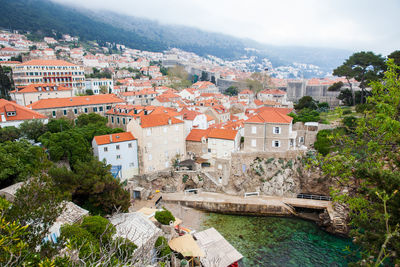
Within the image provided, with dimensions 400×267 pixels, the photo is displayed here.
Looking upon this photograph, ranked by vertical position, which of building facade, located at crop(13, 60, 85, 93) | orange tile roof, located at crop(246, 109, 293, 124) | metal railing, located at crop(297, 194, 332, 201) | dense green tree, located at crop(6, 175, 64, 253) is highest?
building facade, located at crop(13, 60, 85, 93)

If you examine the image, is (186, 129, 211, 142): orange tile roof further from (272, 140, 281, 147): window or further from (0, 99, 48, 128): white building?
(0, 99, 48, 128): white building

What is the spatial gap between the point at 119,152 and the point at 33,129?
32.8ft

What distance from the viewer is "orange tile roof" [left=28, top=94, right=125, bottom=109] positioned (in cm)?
3534

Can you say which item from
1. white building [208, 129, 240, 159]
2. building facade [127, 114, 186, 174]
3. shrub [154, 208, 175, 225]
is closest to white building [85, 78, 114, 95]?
building facade [127, 114, 186, 174]

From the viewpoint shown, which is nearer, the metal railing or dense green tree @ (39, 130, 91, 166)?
dense green tree @ (39, 130, 91, 166)

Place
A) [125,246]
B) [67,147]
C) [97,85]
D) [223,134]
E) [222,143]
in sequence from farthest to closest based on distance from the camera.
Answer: [97,85] < [223,134] < [222,143] < [67,147] < [125,246]

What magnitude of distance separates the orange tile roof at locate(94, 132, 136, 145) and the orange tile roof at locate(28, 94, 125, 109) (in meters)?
15.1

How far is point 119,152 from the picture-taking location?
26547 millimetres

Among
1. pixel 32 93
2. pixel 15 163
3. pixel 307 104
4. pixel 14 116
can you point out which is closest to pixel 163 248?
pixel 15 163

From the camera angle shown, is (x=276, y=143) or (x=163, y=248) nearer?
(x=163, y=248)

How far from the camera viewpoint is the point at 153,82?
275 feet

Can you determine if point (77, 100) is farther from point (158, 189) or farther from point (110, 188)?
point (110, 188)

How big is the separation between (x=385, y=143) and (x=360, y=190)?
3780mm

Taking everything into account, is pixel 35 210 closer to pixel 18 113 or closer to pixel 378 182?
pixel 378 182
